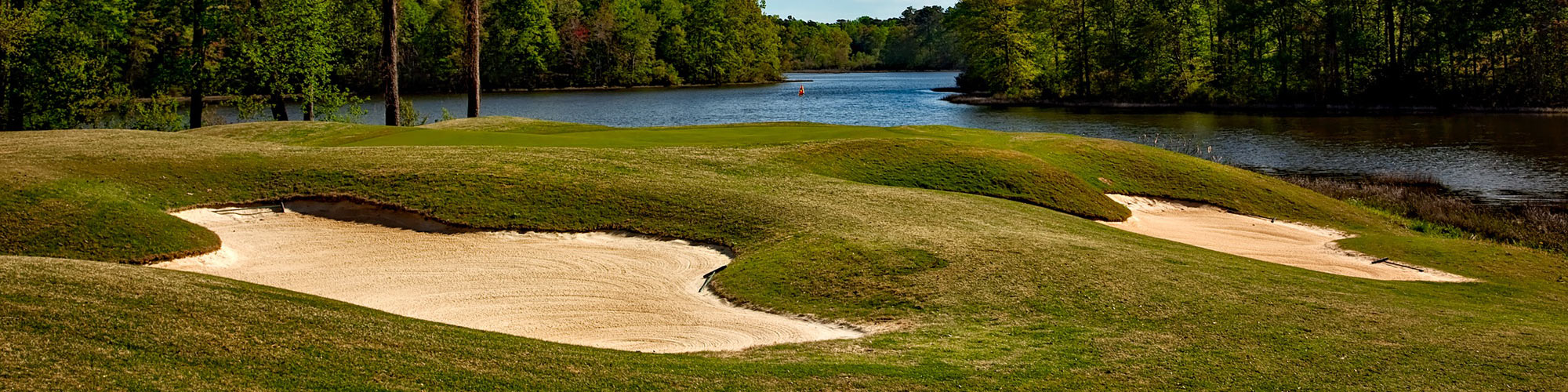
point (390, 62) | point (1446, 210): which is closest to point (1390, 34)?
point (1446, 210)

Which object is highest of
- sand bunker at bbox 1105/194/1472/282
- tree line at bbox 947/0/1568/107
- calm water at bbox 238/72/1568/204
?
tree line at bbox 947/0/1568/107

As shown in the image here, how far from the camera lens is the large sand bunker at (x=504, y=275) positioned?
12531 mm

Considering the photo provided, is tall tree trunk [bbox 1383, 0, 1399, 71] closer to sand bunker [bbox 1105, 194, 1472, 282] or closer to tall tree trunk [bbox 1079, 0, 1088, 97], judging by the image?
tall tree trunk [bbox 1079, 0, 1088, 97]

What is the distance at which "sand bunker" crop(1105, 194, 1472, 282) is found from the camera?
18031mm

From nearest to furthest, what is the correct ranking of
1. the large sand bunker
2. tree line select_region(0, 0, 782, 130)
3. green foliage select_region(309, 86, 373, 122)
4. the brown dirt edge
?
the large sand bunker < tree line select_region(0, 0, 782, 130) < green foliage select_region(309, 86, 373, 122) < the brown dirt edge

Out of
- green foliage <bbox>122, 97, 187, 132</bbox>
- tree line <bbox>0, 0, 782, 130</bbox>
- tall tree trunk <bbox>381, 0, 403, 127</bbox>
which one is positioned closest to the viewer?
tree line <bbox>0, 0, 782, 130</bbox>

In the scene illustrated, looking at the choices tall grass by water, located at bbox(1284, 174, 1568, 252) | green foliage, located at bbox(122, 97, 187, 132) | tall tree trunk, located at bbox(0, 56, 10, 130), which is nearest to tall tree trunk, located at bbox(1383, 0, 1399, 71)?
tall grass by water, located at bbox(1284, 174, 1568, 252)

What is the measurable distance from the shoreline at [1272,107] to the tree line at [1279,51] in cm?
122

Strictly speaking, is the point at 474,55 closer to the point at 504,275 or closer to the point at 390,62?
the point at 390,62

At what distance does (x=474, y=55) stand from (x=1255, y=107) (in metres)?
62.2

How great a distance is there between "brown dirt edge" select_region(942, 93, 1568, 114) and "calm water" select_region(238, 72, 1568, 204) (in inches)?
117

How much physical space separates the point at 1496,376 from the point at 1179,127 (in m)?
56.6

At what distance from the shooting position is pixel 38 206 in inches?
620

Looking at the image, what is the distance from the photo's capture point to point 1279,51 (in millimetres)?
84312
